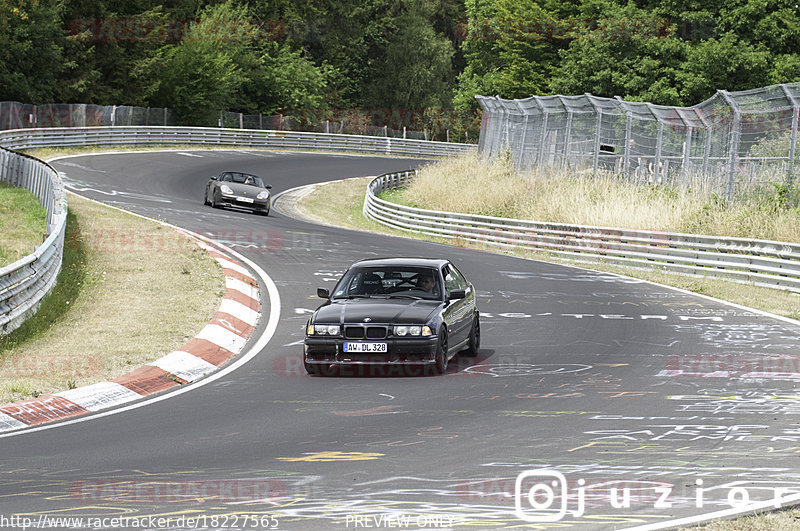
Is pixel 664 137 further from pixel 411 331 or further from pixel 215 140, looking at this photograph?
pixel 215 140

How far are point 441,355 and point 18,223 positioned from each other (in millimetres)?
15256

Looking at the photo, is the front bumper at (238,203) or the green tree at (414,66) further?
the green tree at (414,66)

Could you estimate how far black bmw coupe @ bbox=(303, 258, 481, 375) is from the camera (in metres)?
11.8

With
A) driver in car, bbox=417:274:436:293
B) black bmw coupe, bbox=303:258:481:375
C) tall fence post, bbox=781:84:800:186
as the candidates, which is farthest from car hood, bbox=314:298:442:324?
tall fence post, bbox=781:84:800:186

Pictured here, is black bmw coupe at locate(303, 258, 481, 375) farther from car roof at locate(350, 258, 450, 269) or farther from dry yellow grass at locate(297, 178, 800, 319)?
dry yellow grass at locate(297, 178, 800, 319)

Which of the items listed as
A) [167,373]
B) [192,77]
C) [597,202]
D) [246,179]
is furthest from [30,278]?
[192,77]

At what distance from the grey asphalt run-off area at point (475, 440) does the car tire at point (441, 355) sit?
0.25 metres

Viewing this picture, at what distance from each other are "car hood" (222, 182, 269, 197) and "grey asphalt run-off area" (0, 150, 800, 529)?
1772 cm

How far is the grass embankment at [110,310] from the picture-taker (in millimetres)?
12047

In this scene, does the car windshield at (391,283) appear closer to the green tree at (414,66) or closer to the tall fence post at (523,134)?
the tall fence post at (523,134)

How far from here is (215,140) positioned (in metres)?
64.1

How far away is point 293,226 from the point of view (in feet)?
101

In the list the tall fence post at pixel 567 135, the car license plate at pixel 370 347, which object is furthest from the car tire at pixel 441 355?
the tall fence post at pixel 567 135

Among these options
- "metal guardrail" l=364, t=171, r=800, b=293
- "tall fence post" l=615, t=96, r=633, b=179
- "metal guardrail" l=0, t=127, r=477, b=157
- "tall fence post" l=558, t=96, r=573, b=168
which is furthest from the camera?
"metal guardrail" l=0, t=127, r=477, b=157
